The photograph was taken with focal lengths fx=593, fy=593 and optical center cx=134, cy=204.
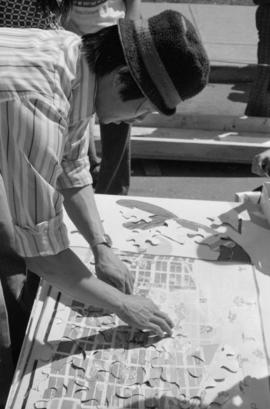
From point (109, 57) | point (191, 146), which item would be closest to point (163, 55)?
point (109, 57)

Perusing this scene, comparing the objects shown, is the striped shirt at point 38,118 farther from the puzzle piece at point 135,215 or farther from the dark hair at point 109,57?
the puzzle piece at point 135,215

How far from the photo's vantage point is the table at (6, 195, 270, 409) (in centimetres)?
137

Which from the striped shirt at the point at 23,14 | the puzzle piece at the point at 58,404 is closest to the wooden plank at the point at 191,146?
the striped shirt at the point at 23,14

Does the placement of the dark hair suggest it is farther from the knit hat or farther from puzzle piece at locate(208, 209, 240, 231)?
puzzle piece at locate(208, 209, 240, 231)

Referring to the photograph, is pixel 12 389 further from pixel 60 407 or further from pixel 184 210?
pixel 184 210

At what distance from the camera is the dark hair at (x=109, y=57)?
1333 millimetres

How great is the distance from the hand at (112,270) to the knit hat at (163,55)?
0.53 metres

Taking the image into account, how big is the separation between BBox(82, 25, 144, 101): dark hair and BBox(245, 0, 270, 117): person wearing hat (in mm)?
3241

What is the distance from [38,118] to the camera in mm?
1253

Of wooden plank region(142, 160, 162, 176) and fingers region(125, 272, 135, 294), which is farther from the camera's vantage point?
wooden plank region(142, 160, 162, 176)

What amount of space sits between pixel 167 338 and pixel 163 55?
2.35 ft

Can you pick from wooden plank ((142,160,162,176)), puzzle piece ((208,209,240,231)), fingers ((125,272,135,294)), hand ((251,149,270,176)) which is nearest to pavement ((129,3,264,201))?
wooden plank ((142,160,162,176))

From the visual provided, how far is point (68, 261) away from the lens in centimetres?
140

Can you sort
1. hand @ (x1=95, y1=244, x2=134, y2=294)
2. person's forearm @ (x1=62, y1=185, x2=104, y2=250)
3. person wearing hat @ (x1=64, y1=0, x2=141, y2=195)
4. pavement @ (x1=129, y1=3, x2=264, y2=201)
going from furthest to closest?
pavement @ (x1=129, y1=3, x2=264, y2=201) < person wearing hat @ (x1=64, y1=0, x2=141, y2=195) < person's forearm @ (x1=62, y1=185, x2=104, y2=250) < hand @ (x1=95, y1=244, x2=134, y2=294)
